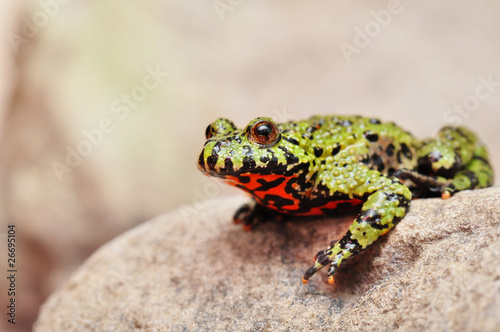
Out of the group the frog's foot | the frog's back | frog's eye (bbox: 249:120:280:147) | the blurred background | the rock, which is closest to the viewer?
the rock

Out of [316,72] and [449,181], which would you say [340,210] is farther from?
[316,72]

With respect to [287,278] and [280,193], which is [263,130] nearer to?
[280,193]

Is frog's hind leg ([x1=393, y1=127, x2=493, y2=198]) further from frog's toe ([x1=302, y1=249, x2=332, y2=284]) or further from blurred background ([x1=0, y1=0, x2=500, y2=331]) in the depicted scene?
blurred background ([x1=0, y1=0, x2=500, y2=331])

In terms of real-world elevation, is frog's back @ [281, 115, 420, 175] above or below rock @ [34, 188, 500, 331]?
above

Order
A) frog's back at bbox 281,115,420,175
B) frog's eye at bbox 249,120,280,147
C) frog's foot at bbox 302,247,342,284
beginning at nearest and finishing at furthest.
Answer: frog's foot at bbox 302,247,342,284, frog's eye at bbox 249,120,280,147, frog's back at bbox 281,115,420,175

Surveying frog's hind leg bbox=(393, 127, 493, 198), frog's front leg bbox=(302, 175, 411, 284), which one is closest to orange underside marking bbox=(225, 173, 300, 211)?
frog's front leg bbox=(302, 175, 411, 284)

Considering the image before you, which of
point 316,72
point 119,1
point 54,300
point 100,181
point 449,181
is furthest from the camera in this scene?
point 316,72

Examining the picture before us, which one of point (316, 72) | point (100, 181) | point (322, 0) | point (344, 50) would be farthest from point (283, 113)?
point (100, 181)
